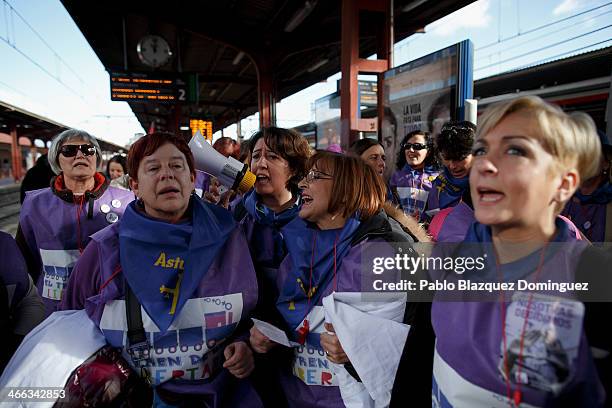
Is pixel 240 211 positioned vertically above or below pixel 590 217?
above

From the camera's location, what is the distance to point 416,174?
3.77 meters

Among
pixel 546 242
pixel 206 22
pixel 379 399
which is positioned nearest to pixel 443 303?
pixel 546 242

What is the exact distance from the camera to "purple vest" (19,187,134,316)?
2428 mm

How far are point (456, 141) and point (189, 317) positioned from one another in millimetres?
1810

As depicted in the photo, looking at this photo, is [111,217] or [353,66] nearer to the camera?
[111,217]

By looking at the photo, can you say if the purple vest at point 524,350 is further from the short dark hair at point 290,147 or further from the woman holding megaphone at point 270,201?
the short dark hair at point 290,147

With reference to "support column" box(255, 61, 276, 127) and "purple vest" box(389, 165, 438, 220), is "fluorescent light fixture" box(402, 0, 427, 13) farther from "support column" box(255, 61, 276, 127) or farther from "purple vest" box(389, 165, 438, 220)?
"purple vest" box(389, 165, 438, 220)

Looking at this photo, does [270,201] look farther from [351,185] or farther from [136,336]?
[136,336]

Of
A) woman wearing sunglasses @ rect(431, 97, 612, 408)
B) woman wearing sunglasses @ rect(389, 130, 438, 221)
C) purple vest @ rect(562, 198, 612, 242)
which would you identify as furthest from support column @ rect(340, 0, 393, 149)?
woman wearing sunglasses @ rect(431, 97, 612, 408)

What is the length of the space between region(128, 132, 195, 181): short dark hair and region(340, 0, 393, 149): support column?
5.64 m

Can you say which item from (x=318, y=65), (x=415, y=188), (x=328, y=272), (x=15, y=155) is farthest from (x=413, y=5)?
(x=15, y=155)

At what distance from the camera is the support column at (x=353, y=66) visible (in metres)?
7.17

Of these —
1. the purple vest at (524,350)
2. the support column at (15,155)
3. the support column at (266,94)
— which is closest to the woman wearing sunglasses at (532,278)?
the purple vest at (524,350)

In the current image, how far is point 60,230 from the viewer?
95.8 inches
